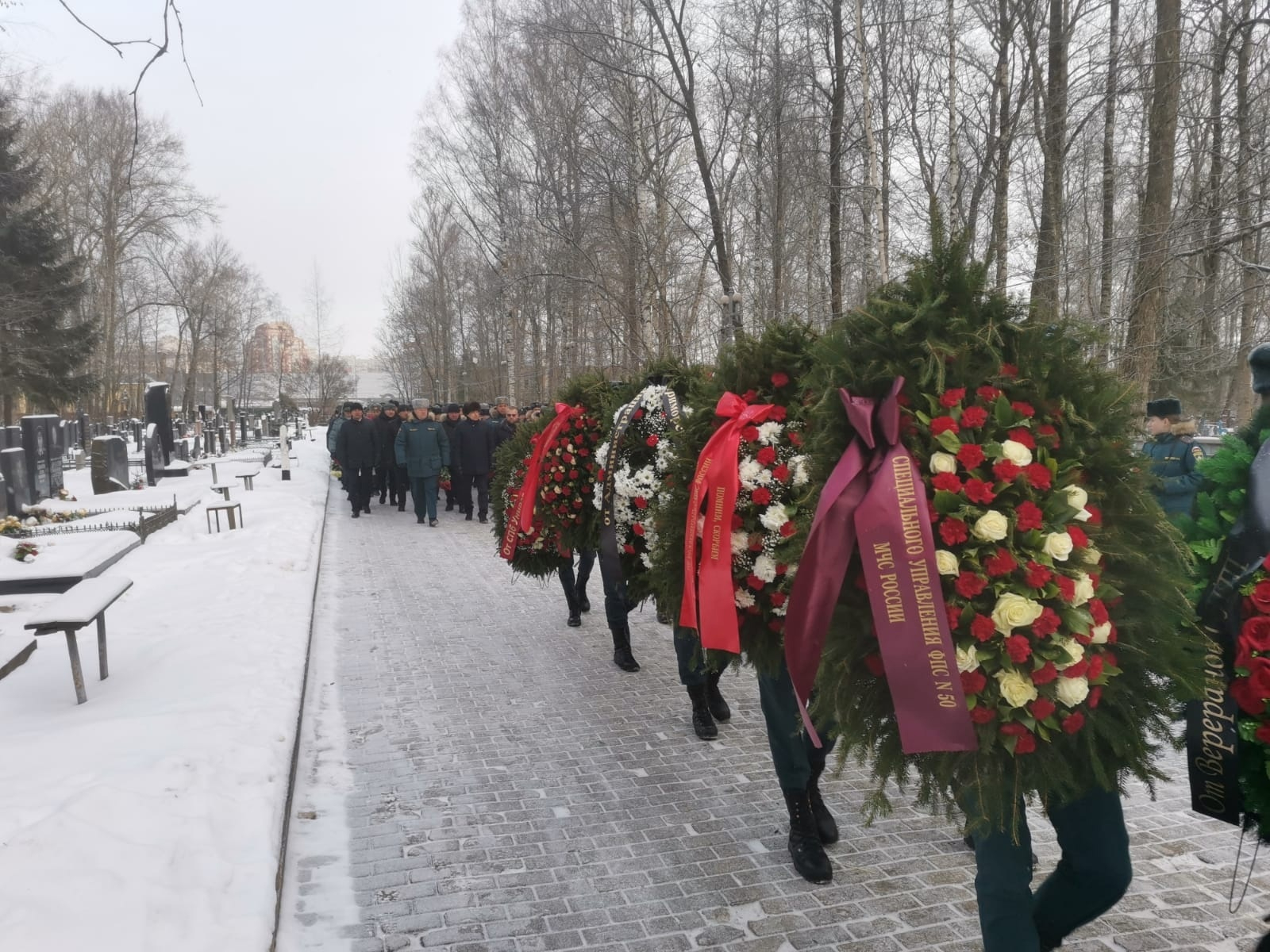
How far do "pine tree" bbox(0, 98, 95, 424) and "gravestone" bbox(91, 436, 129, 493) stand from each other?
8.04m

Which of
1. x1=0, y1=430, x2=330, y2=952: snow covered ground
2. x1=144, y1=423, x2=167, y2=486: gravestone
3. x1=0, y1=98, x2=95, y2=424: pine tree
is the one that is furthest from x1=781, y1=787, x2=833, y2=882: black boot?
x1=0, y1=98, x2=95, y2=424: pine tree

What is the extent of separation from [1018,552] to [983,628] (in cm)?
23

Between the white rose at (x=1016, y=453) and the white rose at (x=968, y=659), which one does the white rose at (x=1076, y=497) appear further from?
the white rose at (x=968, y=659)

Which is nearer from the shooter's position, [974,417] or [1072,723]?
[1072,723]

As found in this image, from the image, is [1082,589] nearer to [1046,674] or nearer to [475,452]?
[1046,674]

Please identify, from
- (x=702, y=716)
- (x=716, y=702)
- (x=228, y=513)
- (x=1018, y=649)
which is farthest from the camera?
(x=228, y=513)

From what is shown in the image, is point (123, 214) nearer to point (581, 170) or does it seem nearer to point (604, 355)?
point (604, 355)

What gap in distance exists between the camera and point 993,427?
2.41 metres

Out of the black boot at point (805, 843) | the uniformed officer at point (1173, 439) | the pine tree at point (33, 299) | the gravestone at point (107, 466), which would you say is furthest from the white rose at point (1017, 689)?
the pine tree at point (33, 299)

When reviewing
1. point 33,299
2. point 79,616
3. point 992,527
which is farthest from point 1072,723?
point 33,299

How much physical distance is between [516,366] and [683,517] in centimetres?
2645

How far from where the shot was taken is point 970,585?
2.31 meters

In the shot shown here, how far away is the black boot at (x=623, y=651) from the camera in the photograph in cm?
685

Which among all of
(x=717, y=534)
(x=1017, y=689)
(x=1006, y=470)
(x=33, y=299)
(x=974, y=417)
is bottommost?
(x=1017, y=689)
